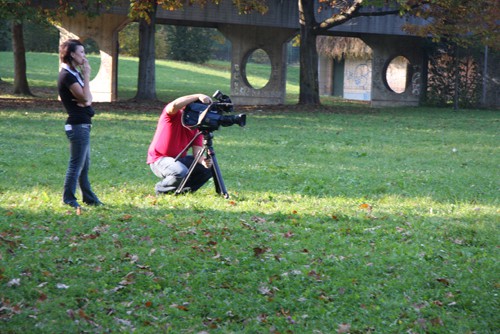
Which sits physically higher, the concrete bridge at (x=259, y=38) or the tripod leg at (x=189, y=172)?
the concrete bridge at (x=259, y=38)

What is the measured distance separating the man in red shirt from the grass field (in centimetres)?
27

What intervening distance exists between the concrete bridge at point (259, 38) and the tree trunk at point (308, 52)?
2616 millimetres

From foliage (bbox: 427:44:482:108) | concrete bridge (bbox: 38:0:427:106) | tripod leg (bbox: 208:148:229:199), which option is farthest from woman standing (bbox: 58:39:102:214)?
foliage (bbox: 427:44:482:108)

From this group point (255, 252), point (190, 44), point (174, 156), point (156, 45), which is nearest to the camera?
point (255, 252)

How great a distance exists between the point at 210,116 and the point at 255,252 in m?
2.57

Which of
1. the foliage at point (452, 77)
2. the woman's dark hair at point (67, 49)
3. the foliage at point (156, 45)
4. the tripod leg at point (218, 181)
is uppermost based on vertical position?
the foliage at point (156, 45)

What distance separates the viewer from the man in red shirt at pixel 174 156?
998cm

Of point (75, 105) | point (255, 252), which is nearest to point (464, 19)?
point (75, 105)

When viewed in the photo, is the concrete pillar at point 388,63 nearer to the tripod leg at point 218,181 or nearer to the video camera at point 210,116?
the tripod leg at point 218,181

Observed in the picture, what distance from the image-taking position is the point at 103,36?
32.2 meters

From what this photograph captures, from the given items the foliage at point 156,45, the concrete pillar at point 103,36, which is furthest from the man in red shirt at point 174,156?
the foliage at point 156,45

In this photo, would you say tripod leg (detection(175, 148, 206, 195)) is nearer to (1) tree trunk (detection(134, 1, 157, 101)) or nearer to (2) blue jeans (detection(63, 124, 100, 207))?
(2) blue jeans (detection(63, 124, 100, 207))

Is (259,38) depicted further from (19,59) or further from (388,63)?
(19,59)

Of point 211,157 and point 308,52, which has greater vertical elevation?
point 308,52
